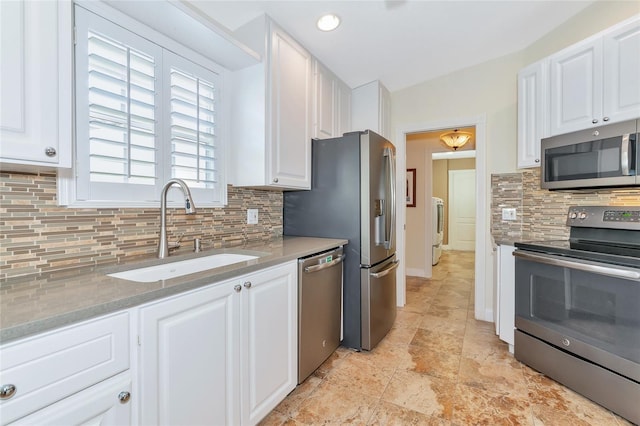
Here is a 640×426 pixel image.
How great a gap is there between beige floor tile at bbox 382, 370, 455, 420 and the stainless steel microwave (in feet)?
5.21

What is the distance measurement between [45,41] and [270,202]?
65.8 inches

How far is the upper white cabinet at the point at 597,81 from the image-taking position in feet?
5.67

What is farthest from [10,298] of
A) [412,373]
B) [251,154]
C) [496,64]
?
[496,64]

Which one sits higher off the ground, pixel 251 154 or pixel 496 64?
pixel 496 64

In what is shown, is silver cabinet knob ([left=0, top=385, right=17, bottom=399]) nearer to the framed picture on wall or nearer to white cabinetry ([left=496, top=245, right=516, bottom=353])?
white cabinetry ([left=496, top=245, right=516, bottom=353])

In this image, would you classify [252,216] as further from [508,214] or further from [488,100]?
[488,100]

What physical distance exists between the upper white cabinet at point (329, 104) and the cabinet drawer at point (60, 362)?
2003 millimetres

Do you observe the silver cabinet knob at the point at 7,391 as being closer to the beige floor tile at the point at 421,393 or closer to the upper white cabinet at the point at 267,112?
the upper white cabinet at the point at 267,112

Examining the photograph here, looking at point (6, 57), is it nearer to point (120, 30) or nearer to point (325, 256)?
point (120, 30)

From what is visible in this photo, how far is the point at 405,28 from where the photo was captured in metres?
2.32

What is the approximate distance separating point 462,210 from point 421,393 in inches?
258

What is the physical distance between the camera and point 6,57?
910 mm

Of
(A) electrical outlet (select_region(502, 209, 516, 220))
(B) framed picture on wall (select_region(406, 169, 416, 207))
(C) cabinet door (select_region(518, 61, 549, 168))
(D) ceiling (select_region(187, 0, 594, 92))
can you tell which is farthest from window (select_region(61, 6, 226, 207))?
(B) framed picture on wall (select_region(406, 169, 416, 207))

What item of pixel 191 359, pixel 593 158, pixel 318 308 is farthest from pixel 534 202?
pixel 191 359
